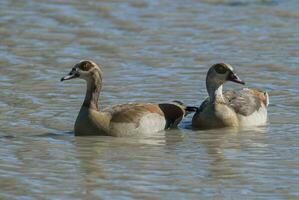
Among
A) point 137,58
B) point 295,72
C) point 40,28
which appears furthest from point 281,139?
point 40,28

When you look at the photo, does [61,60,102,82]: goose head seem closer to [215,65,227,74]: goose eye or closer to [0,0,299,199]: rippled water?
[0,0,299,199]: rippled water

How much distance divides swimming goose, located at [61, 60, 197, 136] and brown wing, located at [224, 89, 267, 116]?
0.88m

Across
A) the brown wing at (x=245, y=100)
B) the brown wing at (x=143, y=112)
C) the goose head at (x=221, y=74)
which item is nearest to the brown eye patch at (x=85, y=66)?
the brown wing at (x=143, y=112)

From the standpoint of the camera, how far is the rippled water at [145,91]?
11.2 meters

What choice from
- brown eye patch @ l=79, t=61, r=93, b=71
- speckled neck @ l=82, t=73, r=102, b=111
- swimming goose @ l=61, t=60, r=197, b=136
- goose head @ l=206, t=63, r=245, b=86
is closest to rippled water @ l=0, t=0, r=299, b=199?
swimming goose @ l=61, t=60, r=197, b=136

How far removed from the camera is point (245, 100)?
1484 cm

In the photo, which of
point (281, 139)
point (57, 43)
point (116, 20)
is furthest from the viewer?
point (116, 20)

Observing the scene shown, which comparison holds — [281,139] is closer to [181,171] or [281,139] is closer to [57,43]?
→ [181,171]

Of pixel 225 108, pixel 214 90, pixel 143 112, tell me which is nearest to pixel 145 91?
pixel 214 90

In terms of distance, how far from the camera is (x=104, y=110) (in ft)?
45.5

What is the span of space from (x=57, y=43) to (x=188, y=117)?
15.7 feet

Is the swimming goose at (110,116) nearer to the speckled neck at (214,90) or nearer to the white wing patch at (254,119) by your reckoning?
the speckled neck at (214,90)

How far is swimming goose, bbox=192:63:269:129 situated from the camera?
46.9 ft

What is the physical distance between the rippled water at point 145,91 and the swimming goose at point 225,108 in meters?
0.24
